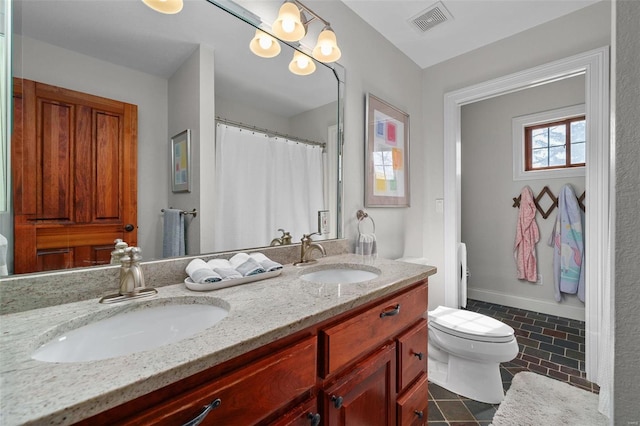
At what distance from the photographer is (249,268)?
100 centimetres

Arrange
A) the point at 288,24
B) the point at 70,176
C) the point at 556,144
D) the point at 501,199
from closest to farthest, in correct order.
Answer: the point at 70,176 < the point at 288,24 < the point at 556,144 < the point at 501,199

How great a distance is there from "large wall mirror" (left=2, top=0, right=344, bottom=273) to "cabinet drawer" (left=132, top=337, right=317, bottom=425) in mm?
617

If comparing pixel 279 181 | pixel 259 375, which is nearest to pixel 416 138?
pixel 279 181

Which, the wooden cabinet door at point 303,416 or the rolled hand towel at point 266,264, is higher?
the rolled hand towel at point 266,264

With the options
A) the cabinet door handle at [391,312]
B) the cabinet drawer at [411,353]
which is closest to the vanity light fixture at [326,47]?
the cabinet door handle at [391,312]

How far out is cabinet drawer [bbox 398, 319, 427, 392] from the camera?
Answer: 40.8 inches

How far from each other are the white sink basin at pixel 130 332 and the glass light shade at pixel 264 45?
117 cm

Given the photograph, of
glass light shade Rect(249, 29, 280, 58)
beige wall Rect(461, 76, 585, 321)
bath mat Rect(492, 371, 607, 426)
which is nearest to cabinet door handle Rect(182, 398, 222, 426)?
glass light shade Rect(249, 29, 280, 58)

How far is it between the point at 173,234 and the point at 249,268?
1.05ft

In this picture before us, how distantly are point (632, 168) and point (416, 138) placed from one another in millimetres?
1853

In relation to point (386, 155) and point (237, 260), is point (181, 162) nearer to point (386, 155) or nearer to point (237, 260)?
point (237, 260)

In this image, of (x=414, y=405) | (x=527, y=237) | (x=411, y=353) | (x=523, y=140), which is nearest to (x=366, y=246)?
(x=411, y=353)

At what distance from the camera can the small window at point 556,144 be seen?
2.72 meters

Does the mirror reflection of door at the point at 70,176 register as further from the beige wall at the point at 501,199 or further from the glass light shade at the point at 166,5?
the beige wall at the point at 501,199
